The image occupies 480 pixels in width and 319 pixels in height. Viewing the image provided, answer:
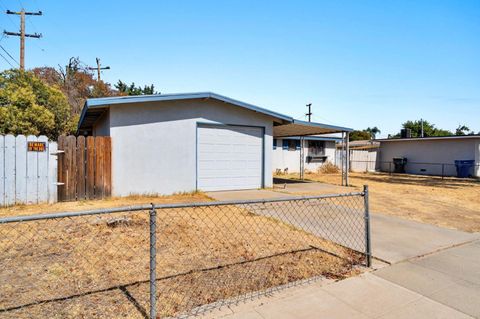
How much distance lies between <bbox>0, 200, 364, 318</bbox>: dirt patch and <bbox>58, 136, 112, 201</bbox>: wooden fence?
2.76 m

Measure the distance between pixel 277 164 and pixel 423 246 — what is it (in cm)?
1689

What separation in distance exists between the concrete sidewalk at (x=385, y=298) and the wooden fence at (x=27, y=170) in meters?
7.53

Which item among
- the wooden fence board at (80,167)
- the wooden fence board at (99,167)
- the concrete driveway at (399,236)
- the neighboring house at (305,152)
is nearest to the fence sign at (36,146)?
the wooden fence board at (80,167)

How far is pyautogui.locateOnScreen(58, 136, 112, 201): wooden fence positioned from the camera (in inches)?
334

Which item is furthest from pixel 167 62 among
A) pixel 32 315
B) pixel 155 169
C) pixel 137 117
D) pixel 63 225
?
pixel 32 315

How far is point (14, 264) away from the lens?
383cm

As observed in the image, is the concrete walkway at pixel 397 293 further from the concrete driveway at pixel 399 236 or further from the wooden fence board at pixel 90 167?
the wooden fence board at pixel 90 167

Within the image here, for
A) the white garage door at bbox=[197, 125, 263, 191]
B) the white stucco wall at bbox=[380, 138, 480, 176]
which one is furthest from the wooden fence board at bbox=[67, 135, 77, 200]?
the white stucco wall at bbox=[380, 138, 480, 176]

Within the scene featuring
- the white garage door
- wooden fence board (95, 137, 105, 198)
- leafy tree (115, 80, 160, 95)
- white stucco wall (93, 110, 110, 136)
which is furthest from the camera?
leafy tree (115, 80, 160, 95)

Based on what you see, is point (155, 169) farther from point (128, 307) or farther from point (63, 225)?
point (128, 307)

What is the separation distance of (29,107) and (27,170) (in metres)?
13.3

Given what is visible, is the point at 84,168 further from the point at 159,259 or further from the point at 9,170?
the point at 159,259

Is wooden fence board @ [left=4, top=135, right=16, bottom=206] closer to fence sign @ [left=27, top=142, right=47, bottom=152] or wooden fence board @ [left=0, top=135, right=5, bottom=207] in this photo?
wooden fence board @ [left=0, top=135, right=5, bottom=207]

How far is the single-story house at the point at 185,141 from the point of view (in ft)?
31.5
